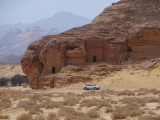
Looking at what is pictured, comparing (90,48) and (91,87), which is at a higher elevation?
(90,48)

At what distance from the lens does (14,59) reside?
19412 cm

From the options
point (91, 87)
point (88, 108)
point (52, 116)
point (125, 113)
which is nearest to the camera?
point (125, 113)

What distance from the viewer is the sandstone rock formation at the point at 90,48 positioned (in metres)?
38.4

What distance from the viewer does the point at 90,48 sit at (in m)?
39.2

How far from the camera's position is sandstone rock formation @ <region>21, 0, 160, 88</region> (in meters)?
38.4

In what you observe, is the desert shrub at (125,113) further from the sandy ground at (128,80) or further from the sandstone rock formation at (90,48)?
the sandstone rock formation at (90,48)

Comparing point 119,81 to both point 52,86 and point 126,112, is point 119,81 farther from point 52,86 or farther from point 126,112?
point 126,112

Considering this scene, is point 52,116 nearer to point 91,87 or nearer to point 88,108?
point 88,108

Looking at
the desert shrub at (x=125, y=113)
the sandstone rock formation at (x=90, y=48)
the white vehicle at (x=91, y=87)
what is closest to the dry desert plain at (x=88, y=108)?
the desert shrub at (x=125, y=113)

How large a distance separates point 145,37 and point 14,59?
536ft

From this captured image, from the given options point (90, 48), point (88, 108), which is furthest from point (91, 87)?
point (88, 108)

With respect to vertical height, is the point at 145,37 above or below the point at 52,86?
above

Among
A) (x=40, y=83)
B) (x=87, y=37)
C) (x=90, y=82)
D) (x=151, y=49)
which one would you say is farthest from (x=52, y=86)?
(x=151, y=49)

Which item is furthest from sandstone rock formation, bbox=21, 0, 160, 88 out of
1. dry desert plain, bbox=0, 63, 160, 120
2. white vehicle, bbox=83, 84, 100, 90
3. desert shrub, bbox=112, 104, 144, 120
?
desert shrub, bbox=112, 104, 144, 120
